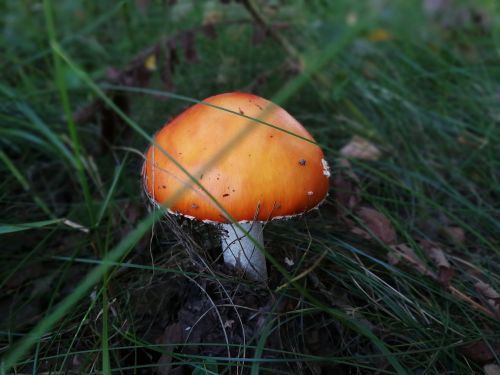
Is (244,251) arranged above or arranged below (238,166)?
below

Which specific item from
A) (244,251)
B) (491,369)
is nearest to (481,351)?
(491,369)

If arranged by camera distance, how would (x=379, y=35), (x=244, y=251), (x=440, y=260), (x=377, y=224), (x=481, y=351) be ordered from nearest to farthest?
(x=481, y=351), (x=244, y=251), (x=440, y=260), (x=377, y=224), (x=379, y=35)

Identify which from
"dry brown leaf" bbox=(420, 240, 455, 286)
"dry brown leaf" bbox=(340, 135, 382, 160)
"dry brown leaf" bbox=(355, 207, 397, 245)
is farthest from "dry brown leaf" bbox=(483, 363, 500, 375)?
"dry brown leaf" bbox=(340, 135, 382, 160)

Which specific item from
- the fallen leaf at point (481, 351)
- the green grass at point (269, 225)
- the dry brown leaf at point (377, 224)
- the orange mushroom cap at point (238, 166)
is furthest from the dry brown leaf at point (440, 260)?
the orange mushroom cap at point (238, 166)

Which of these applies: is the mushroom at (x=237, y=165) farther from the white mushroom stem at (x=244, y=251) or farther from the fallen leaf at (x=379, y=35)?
the fallen leaf at (x=379, y=35)

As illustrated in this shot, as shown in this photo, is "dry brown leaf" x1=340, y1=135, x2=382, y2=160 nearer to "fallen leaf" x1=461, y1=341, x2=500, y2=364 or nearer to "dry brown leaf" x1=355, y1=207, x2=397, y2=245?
"dry brown leaf" x1=355, y1=207, x2=397, y2=245

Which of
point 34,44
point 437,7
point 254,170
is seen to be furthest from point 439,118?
point 34,44

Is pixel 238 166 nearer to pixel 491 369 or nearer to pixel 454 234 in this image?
pixel 491 369
